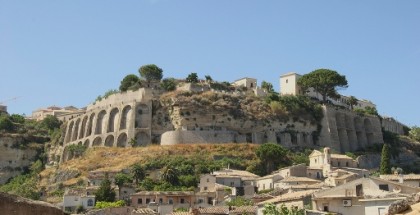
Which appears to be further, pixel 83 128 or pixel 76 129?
pixel 76 129

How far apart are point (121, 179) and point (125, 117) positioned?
26.6 meters

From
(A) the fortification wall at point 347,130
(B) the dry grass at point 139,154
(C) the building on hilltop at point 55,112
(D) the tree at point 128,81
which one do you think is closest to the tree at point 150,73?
(D) the tree at point 128,81

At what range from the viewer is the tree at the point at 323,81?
104312 mm

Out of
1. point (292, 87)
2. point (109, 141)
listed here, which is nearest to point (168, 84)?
point (109, 141)

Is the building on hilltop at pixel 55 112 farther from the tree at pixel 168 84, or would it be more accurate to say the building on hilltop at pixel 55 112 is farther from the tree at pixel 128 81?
the tree at pixel 168 84

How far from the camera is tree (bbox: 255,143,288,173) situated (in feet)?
271

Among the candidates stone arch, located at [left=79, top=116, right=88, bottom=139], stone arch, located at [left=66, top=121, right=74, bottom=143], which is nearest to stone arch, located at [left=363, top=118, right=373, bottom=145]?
stone arch, located at [left=79, top=116, right=88, bottom=139]

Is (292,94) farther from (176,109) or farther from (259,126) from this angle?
(176,109)

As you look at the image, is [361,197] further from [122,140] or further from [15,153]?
[15,153]

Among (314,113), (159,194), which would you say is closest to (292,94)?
(314,113)

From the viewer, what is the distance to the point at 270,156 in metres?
82.8

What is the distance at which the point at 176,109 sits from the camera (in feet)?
310

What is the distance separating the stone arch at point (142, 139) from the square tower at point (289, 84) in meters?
27.8

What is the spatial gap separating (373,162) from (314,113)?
14.2m
